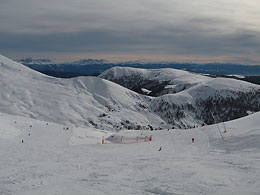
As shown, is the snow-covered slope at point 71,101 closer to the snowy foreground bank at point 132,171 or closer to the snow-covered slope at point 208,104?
the snow-covered slope at point 208,104

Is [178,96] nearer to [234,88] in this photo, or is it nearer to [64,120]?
[234,88]

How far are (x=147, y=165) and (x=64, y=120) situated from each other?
70.4 metres

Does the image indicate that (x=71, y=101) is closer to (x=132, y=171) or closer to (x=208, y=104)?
(x=208, y=104)

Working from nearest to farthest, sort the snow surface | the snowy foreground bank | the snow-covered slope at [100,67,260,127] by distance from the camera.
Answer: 1. the snowy foreground bank
2. the snow surface
3. the snow-covered slope at [100,67,260,127]

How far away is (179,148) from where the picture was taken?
24.8m

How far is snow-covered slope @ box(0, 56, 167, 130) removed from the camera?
282 ft

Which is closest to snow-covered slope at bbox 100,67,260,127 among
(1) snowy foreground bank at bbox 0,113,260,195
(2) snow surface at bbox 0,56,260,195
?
(2) snow surface at bbox 0,56,260,195

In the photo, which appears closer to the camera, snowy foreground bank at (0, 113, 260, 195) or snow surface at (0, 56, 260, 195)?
snowy foreground bank at (0, 113, 260, 195)

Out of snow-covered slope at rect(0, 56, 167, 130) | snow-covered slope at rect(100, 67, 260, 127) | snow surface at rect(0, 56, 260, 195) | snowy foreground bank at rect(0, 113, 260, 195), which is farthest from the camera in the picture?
snow-covered slope at rect(100, 67, 260, 127)

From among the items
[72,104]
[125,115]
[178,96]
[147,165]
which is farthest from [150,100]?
[147,165]

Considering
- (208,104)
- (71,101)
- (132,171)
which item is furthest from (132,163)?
(208,104)

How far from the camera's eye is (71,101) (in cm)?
10275

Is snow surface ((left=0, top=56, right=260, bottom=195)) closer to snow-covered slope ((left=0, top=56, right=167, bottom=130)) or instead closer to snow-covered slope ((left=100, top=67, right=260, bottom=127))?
snow-covered slope ((left=0, top=56, right=167, bottom=130))

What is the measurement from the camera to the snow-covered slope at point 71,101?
85.9m
